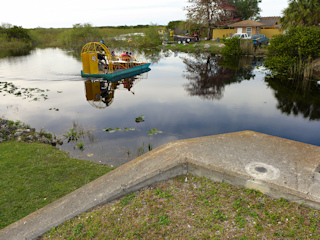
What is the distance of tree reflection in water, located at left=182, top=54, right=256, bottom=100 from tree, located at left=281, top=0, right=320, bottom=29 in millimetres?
6750

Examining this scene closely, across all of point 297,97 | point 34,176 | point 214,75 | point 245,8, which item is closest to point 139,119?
point 34,176

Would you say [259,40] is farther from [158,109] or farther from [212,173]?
[212,173]

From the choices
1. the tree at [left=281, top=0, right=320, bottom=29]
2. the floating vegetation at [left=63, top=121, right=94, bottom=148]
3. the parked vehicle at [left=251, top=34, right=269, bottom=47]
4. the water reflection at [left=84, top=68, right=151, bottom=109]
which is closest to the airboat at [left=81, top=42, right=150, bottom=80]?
the water reflection at [left=84, top=68, right=151, bottom=109]

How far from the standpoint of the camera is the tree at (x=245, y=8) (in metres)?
57.0

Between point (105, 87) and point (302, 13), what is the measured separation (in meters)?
27.2

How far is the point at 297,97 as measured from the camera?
16531 millimetres

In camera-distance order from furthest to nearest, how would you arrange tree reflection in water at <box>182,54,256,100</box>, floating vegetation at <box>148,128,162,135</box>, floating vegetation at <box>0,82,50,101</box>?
tree reflection in water at <box>182,54,256,100</box>
floating vegetation at <box>0,82,50,101</box>
floating vegetation at <box>148,128,162,135</box>

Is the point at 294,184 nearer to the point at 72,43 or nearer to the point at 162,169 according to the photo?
the point at 162,169

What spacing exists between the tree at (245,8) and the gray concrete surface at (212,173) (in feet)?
191

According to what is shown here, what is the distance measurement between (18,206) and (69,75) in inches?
857

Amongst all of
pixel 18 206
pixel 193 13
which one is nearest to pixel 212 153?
pixel 18 206

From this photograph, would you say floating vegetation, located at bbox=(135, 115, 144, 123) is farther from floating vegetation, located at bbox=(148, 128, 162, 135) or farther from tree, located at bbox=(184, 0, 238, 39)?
tree, located at bbox=(184, 0, 238, 39)

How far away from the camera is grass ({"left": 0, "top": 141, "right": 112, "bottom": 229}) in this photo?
228 inches

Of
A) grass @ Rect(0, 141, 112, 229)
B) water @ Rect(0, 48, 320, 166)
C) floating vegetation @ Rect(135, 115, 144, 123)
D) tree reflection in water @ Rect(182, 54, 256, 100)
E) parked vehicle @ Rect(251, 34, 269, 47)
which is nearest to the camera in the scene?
grass @ Rect(0, 141, 112, 229)
